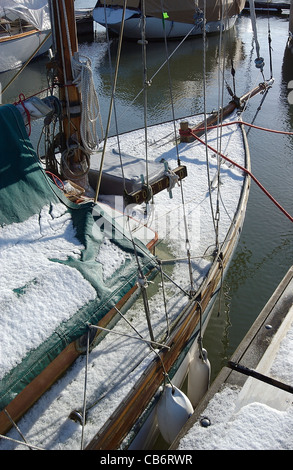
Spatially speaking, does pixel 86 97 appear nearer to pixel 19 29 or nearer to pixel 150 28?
pixel 19 29

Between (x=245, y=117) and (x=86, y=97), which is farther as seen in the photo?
(x=245, y=117)

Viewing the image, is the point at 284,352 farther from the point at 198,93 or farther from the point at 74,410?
the point at 198,93

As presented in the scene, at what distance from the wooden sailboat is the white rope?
0.09 meters

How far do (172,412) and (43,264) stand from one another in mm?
1856

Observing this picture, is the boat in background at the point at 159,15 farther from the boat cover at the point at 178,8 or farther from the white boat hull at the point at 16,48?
the white boat hull at the point at 16,48

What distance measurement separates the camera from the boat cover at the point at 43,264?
3.47 meters

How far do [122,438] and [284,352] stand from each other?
70.0 inches

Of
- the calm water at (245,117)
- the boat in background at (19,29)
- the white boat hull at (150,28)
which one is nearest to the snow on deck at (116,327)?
the calm water at (245,117)

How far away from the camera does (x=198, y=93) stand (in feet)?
56.2

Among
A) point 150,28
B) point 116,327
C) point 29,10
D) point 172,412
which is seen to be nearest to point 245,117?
point 116,327

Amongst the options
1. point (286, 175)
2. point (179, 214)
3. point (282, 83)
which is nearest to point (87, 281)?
point (179, 214)

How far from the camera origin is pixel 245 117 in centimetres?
1436

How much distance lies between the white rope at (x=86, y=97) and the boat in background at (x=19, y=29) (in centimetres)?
1553

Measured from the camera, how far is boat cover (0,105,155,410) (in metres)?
3.47
